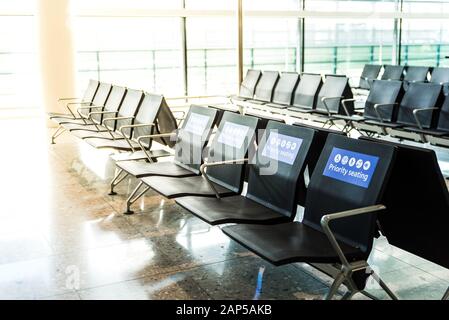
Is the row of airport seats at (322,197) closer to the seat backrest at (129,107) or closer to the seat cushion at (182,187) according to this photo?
the seat cushion at (182,187)

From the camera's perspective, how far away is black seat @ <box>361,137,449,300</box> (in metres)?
2.30

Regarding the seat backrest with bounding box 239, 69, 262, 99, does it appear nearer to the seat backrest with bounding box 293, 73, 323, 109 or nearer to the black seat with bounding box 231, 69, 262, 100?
the black seat with bounding box 231, 69, 262, 100

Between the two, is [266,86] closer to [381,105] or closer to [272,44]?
[381,105]

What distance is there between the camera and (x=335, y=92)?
6.51 m

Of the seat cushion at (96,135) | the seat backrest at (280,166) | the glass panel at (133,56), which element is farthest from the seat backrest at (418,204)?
the glass panel at (133,56)

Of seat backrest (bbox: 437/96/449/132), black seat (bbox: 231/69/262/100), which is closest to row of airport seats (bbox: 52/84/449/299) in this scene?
seat backrest (bbox: 437/96/449/132)

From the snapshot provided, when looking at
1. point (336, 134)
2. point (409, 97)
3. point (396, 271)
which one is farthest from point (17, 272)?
point (409, 97)

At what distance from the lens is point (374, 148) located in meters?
2.47

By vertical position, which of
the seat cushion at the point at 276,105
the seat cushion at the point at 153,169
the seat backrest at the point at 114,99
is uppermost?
the seat backrest at the point at 114,99

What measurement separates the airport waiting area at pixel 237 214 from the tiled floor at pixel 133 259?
0.5 inches

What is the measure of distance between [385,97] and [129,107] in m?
2.81

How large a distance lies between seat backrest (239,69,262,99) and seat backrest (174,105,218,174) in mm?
3953

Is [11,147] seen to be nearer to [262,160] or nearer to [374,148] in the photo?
[262,160]

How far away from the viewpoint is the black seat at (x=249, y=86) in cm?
805
